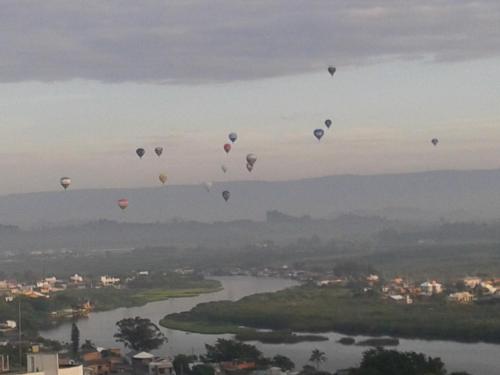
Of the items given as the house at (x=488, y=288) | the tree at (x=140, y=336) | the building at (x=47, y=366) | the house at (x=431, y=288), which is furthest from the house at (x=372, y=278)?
the building at (x=47, y=366)

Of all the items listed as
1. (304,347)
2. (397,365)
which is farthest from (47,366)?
(304,347)

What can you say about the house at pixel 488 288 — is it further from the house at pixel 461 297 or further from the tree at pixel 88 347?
the tree at pixel 88 347

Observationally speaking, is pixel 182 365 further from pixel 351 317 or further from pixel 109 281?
pixel 109 281

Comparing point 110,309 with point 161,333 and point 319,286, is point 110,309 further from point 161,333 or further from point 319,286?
point 161,333

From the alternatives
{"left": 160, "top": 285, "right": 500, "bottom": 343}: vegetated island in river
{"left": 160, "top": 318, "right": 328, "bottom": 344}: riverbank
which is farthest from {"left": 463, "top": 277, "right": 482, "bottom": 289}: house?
{"left": 160, "top": 318, "right": 328, "bottom": 344}: riverbank

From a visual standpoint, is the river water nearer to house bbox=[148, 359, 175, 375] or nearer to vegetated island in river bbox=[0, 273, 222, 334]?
A: vegetated island in river bbox=[0, 273, 222, 334]
